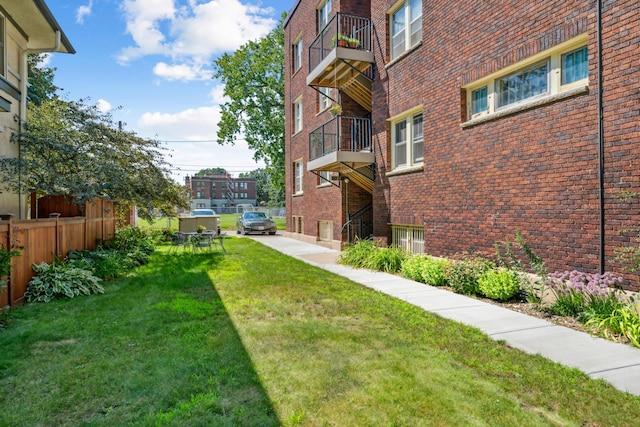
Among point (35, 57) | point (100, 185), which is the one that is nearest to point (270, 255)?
point (100, 185)

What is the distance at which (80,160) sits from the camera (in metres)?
9.35

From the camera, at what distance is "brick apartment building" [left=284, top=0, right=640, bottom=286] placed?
5.27m

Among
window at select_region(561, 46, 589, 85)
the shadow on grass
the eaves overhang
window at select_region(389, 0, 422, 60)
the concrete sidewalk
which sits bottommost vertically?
the shadow on grass

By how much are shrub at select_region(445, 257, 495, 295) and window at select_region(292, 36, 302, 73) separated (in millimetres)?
14633

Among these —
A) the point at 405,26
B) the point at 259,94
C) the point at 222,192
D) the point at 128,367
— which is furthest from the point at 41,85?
the point at 222,192

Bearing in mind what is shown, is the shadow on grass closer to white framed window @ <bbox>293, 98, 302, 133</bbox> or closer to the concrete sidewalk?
the concrete sidewalk

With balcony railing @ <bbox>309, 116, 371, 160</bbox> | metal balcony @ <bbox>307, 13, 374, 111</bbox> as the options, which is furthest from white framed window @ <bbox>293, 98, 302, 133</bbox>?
balcony railing @ <bbox>309, 116, 371, 160</bbox>

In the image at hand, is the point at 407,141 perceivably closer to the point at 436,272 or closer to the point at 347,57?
the point at 347,57

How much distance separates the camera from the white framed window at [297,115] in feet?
63.4

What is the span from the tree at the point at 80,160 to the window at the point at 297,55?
9.85 m

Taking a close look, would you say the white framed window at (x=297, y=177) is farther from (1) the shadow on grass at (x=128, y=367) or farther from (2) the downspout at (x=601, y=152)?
(2) the downspout at (x=601, y=152)

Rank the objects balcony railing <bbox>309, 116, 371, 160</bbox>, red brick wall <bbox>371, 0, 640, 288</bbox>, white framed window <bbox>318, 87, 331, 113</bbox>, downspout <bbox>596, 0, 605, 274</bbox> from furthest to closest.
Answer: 1. white framed window <bbox>318, 87, 331, 113</bbox>
2. balcony railing <bbox>309, 116, 371, 160</bbox>
3. downspout <bbox>596, 0, 605, 274</bbox>
4. red brick wall <bbox>371, 0, 640, 288</bbox>

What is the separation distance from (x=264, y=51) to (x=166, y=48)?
460 inches

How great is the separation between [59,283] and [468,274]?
24.4 ft
